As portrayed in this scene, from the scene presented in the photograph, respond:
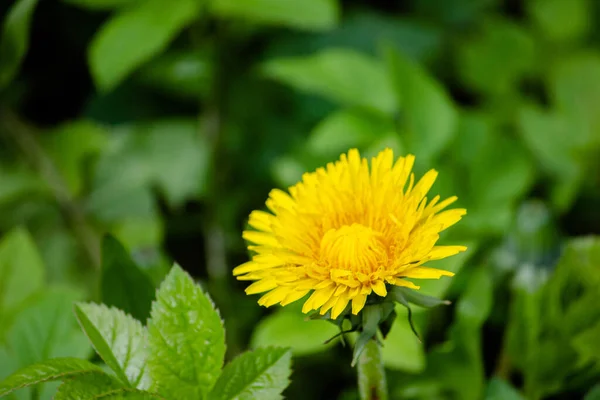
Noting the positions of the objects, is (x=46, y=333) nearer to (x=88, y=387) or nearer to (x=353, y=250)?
(x=88, y=387)

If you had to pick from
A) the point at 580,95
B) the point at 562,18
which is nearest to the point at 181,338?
the point at 580,95

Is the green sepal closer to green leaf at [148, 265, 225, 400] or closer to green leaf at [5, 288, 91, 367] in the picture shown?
green leaf at [148, 265, 225, 400]

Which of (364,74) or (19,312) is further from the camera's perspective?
(364,74)

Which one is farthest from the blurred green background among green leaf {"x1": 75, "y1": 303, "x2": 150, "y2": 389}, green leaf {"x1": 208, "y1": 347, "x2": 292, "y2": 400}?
green leaf {"x1": 208, "y1": 347, "x2": 292, "y2": 400}

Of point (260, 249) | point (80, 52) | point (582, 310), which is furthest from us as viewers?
point (80, 52)

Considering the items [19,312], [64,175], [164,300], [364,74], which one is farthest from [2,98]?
[164,300]

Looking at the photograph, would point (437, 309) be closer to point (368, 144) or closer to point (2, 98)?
point (368, 144)

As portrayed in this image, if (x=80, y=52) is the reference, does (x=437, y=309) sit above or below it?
below
